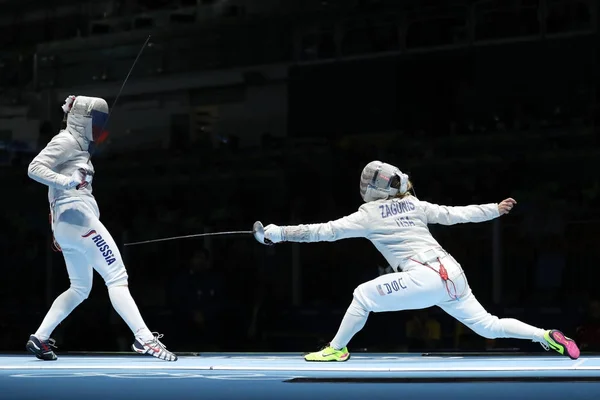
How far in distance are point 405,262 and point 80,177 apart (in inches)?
64.4

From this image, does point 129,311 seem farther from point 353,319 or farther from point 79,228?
point 353,319

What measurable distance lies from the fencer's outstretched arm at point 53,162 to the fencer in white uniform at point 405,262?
1031 millimetres

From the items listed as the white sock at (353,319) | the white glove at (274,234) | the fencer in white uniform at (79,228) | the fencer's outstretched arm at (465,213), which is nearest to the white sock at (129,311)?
the fencer in white uniform at (79,228)

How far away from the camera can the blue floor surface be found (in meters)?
3.56

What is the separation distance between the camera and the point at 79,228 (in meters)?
4.74

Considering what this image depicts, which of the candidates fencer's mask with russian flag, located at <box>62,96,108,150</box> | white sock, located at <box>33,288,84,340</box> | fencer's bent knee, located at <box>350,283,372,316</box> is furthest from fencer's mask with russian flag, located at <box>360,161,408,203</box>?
white sock, located at <box>33,288,84,340</box>

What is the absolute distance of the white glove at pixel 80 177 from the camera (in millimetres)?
4637

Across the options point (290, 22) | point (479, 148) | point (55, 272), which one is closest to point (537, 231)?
point (479, 148)

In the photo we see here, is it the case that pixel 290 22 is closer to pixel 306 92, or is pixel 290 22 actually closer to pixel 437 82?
pixel 306 92

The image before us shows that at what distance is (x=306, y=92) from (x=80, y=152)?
10.3 feet

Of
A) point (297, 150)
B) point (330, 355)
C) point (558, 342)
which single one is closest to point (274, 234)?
point (330, 355)

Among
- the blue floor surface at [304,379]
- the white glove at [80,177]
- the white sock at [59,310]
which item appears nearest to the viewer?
the blue floor surface at [304,379]

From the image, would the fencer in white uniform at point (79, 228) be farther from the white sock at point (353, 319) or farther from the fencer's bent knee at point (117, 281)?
the white sock at point (353, 319)

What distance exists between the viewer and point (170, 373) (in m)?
4.23
